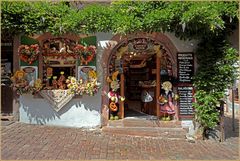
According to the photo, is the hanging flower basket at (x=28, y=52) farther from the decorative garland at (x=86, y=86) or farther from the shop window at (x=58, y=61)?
the decorative garland at (x=86, y=86)

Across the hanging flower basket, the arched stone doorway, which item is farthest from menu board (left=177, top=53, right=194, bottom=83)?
the hanging flower basket

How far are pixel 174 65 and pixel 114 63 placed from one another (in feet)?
5.91

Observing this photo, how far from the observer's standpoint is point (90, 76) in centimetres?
980

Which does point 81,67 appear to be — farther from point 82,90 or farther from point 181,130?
point 181,130

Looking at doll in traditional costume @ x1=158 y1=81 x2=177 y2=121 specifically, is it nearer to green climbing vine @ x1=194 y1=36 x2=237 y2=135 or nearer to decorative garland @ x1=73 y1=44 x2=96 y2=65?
green climbing vine @ x1=194 y1=36 x2=237 y2=135

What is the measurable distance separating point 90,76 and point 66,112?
1325 millimetres

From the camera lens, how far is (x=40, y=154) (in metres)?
6.96

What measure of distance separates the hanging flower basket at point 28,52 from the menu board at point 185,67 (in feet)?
13.8

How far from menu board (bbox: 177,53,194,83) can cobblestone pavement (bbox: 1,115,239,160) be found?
194 centimetres

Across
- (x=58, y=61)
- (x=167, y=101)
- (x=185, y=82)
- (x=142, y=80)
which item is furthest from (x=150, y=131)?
(x=58, y=61)

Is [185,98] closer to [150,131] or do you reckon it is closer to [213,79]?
[213,79]

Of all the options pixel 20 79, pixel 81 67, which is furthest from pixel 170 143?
pixel 20 79

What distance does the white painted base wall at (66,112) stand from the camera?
9.93 m

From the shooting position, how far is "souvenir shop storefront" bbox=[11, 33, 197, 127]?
9758 millimetres
